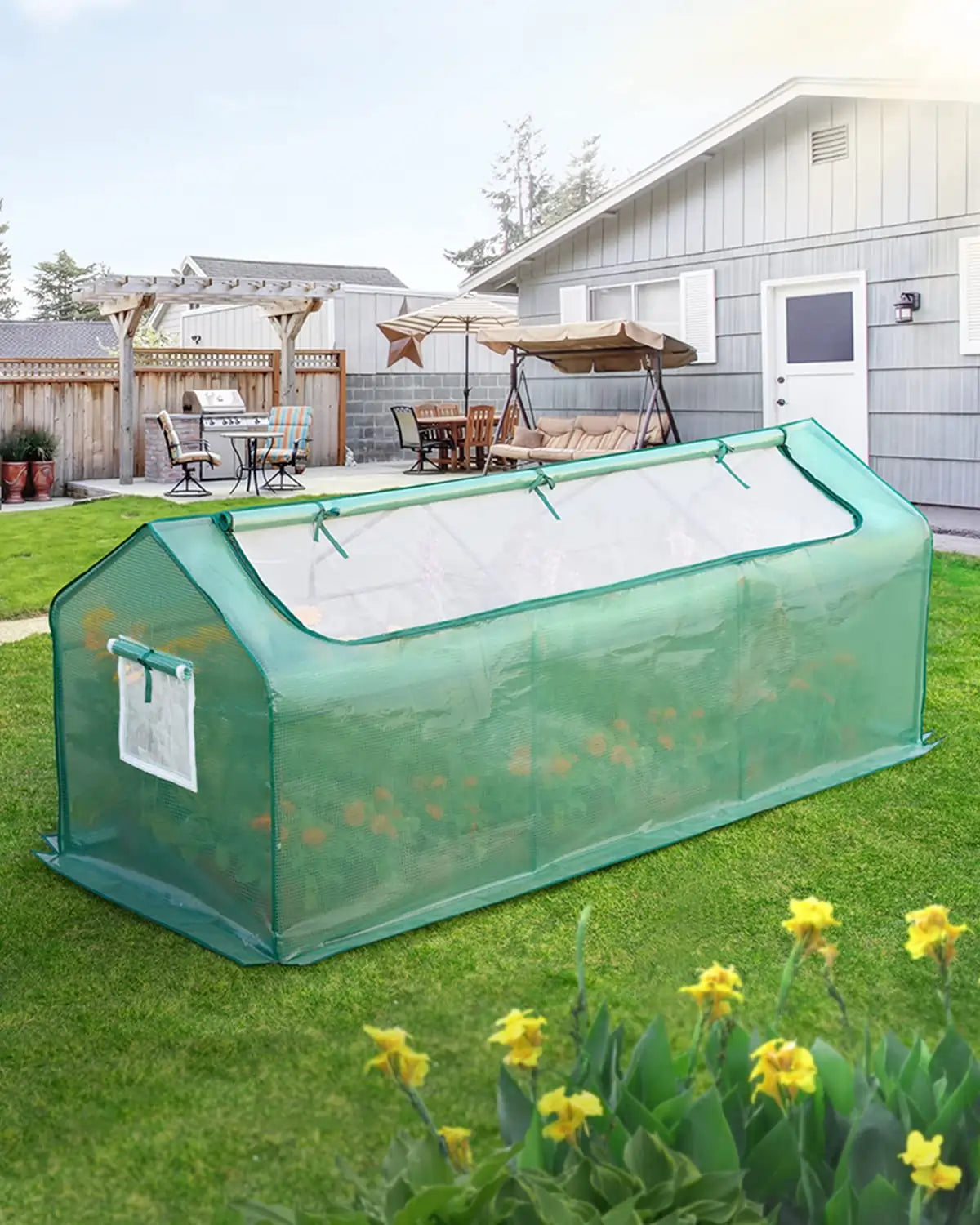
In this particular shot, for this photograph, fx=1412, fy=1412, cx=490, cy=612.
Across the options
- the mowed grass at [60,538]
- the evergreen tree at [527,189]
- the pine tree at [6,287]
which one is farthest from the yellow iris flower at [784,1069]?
the pine tree at [6,287]

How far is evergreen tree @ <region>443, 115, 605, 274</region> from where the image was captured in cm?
5313

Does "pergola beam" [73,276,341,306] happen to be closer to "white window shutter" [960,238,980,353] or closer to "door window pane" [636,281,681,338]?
"door window pane" [636,281,681,338]

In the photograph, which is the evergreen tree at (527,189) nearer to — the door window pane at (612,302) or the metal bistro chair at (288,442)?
the metal bistro chair at (288,442)

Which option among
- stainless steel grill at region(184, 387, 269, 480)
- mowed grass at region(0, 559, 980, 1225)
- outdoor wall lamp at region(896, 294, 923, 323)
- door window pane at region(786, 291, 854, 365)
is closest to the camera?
mowed grass at region(0, 559, 980, 1225)

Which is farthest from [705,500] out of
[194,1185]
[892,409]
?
[892,409]

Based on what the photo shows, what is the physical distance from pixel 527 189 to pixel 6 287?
2154cm

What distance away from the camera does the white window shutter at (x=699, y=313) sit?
41.1 ft

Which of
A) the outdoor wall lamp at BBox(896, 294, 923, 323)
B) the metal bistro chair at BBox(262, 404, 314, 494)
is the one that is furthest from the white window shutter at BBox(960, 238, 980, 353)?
the metal bistro chair at BBox(262, 404, 314, 494)

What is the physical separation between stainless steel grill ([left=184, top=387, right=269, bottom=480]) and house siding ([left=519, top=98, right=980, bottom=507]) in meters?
4.76

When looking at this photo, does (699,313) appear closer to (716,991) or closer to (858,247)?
(858,247)

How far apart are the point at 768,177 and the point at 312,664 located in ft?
32.3

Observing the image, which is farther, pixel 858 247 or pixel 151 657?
pixel 858 247

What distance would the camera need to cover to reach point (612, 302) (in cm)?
1367

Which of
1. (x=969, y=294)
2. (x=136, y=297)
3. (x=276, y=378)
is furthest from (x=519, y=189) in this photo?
(x=969, y=294)
